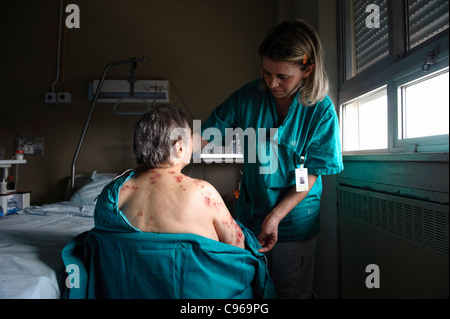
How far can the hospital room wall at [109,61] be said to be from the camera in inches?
106

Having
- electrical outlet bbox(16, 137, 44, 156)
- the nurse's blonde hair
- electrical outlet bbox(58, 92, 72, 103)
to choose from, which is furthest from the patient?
electrical outlet bbox(16, 137, 44, 156)

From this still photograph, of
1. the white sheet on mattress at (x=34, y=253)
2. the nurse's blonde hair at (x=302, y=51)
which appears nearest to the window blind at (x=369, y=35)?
the nurse's blonde hair at (x=302, y=51)

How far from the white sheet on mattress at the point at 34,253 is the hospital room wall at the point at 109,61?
1.26 meters

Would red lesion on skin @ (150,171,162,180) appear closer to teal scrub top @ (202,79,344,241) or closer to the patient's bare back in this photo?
the patient's bare back

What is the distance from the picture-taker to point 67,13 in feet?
8.92

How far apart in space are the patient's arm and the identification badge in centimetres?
31

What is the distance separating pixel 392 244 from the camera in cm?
102
